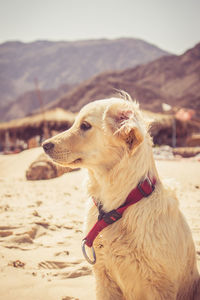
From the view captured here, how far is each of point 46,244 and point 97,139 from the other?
2041 millimetres

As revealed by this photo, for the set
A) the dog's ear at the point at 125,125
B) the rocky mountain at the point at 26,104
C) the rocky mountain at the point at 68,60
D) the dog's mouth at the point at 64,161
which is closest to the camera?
the dog's ear at the point at 125,125

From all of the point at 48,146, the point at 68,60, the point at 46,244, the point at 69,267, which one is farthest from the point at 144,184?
the point at 68,60

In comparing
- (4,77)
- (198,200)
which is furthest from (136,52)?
(198,200)

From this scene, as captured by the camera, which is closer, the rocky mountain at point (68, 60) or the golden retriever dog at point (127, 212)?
the golden retriever dog at point (127, 212)

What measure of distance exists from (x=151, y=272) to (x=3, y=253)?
199 centimetres

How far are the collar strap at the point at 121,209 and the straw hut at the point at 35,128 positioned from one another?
20.7 meters

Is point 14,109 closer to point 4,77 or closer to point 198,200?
point 4,77

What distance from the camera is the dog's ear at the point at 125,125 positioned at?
6.04ft

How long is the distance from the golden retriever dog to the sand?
44cm

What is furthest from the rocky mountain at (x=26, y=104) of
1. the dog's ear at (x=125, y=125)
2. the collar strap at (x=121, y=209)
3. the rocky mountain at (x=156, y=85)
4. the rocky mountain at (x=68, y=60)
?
the collar strap at (x=121, y=209)

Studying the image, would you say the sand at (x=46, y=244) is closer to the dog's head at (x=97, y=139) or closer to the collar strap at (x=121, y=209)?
the dog's head at (x=97, y=139)

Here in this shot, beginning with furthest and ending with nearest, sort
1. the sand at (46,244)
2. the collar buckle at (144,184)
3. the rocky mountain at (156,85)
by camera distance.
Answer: the rocky mountain at (156,85) → the sand at (46,244) → the collar buckle at (144,184)

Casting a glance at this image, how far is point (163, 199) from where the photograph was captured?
2016 millimetres

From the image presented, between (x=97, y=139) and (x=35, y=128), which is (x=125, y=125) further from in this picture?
(x=35, y=128)
